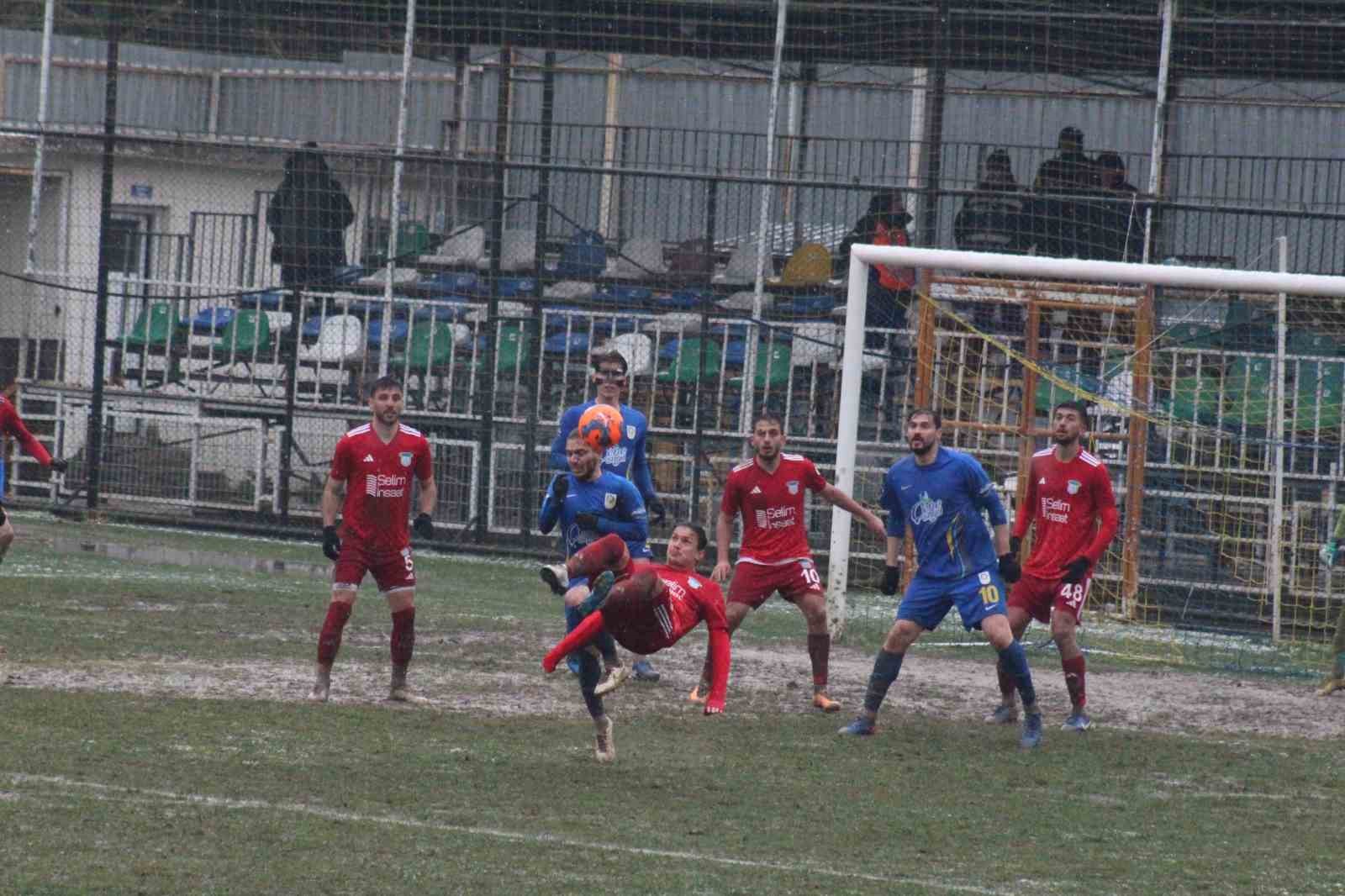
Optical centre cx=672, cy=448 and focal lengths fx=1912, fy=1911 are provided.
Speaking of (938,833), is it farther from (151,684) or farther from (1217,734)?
(151,684)

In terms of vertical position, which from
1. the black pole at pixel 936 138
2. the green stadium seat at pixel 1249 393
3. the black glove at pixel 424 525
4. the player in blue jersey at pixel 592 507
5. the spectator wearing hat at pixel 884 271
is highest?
the black pole at pixel 936 138

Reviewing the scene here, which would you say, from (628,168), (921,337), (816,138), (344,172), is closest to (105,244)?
(344,172)

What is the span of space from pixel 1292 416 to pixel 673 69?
430 inches

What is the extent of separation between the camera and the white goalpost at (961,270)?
1403 centimetres

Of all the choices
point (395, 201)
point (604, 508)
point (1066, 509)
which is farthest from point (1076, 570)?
point (395, 201)

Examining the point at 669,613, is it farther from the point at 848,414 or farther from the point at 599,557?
the point at 848,414

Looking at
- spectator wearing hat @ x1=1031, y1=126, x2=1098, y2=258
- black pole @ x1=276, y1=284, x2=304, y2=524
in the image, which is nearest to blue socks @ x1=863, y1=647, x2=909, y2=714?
spectator wearing hat @ x1=1031, y1=126, x2=1098, y2=258

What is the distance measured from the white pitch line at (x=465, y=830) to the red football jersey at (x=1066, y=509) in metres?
4.53

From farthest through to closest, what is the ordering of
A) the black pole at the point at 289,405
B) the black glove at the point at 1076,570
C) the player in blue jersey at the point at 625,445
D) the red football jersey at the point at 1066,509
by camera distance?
the black pole at the point at 289,405 → the player in blue jersey at the point at 625,445 → the red football jersey at the point at 1066,509 → the black glove at the point at 1076,570

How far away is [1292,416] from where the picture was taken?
16.5m

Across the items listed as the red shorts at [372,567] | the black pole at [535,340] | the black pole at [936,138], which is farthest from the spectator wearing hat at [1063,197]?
the red shorts at [372,567]

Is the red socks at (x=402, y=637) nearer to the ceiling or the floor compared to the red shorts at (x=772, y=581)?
nearer to the floor

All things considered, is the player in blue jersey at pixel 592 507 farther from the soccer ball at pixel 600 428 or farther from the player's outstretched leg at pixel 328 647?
the player's outstretched leg at pixel 328 647

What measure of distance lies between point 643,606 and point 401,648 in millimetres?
2458
